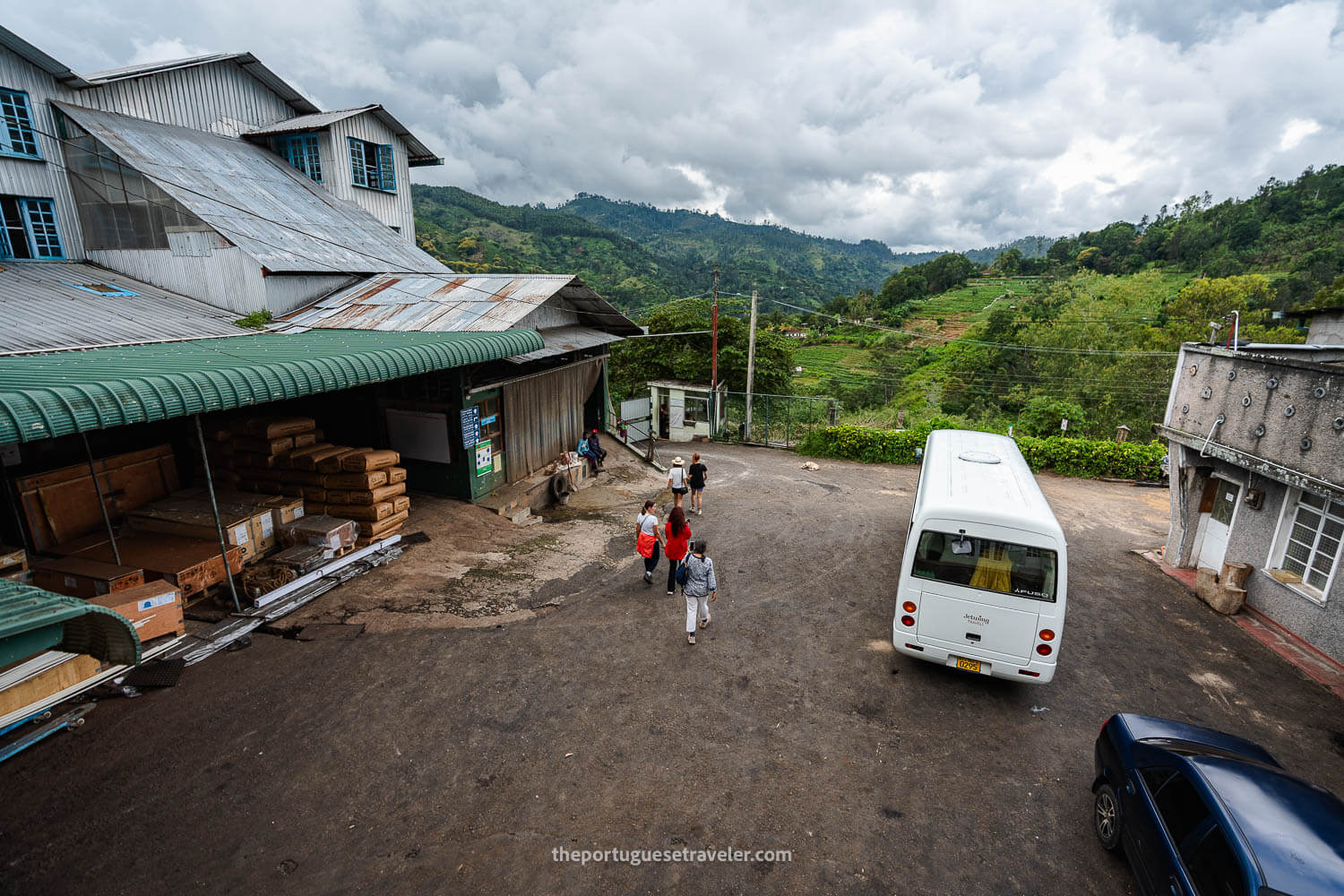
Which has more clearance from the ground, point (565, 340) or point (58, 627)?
point (565, 340)

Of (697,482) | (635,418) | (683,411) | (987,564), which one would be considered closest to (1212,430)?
(987,564)

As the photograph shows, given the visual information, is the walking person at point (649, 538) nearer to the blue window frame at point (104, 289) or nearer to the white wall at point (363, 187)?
the blue window frame at point (104, 289)

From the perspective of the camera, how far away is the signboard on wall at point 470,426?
12453mm

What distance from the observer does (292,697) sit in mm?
6738

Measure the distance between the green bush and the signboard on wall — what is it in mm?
14241

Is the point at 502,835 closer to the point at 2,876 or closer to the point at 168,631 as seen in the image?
the point at 2,876

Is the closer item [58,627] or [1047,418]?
[58,627]

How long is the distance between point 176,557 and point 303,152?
16.4 m

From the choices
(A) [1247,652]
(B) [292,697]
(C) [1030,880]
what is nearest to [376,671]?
(B) [292,697]

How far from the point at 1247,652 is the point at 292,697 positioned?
536 inches

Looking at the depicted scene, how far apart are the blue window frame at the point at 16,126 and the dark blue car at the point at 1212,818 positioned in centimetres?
2238

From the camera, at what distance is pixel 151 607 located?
724 cm

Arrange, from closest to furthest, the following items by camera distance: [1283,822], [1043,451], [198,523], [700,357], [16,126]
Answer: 1. [1283,822]
2. [198,523]
3. [16,126]
4. [1043,451]
5. [700,357]

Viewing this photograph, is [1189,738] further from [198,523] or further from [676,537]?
[198,523]
